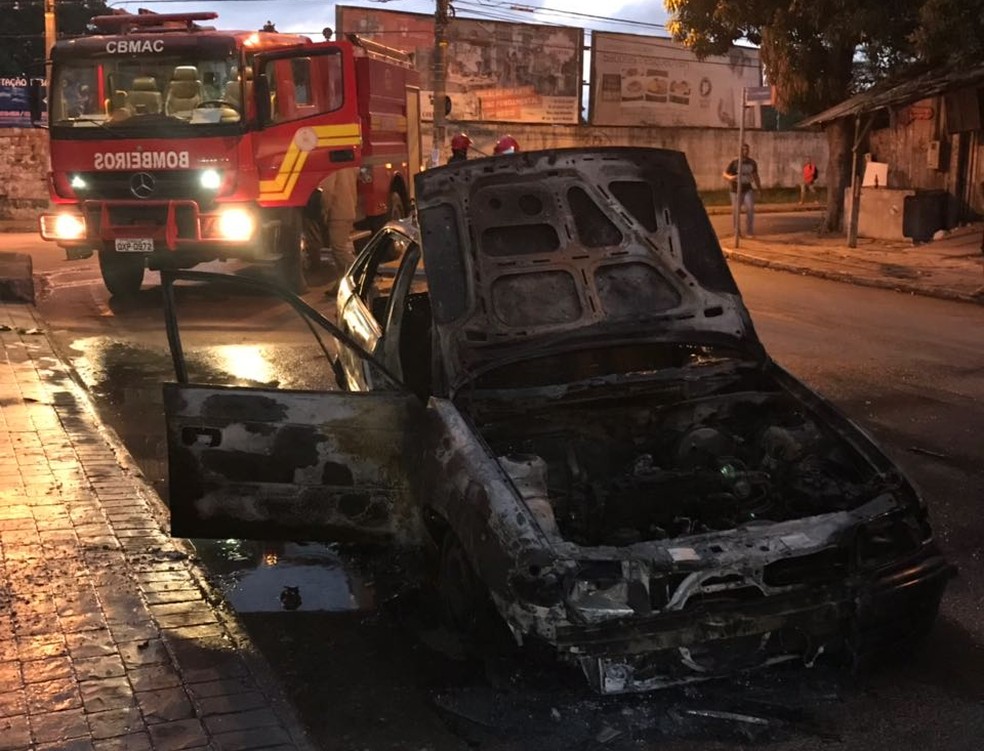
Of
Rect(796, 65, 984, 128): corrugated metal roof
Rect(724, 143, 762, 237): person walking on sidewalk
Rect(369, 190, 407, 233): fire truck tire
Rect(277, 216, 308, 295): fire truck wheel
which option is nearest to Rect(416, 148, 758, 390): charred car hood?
Rect(277, 216, 308, 295): fire truck wheel

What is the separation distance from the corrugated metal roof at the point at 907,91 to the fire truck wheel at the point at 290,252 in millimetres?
10672

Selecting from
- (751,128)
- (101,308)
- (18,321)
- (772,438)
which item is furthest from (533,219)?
(751,128)

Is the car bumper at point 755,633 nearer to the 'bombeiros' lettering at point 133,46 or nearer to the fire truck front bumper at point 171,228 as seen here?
the fire truck front bumper at point 171,228

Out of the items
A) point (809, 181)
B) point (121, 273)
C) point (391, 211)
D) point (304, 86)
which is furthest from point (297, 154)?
point (809, 181)

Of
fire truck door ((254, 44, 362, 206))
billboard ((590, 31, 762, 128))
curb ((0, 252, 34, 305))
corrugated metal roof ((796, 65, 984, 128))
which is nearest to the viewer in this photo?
fire truck door ((254, 44, 362, 206))

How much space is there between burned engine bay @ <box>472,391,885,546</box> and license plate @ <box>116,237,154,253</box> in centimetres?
835

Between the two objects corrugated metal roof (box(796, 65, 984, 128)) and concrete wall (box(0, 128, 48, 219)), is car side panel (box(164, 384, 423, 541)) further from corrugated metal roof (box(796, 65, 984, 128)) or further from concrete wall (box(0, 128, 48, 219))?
concrete wall (box(0, 128, 48, 219))

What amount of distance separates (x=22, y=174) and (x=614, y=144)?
61.1 ft

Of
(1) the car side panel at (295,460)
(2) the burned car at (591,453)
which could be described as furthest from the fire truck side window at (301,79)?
(1) the car side panel at (295,460)

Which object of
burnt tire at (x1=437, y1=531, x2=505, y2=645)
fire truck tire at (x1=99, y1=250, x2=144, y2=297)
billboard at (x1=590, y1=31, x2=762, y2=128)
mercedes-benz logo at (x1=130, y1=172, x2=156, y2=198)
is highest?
billboard at (x1=590, y1=31, x2=762, y2=128)

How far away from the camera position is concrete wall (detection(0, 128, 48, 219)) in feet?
79.9

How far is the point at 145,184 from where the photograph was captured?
11781 mm

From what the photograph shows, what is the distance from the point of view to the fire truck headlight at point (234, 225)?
1177cm

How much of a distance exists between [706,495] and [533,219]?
1563 millimetres
